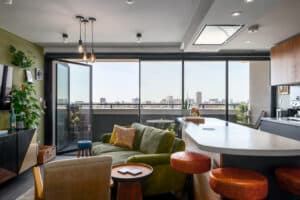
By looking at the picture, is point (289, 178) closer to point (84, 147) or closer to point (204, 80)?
point (84, 147)

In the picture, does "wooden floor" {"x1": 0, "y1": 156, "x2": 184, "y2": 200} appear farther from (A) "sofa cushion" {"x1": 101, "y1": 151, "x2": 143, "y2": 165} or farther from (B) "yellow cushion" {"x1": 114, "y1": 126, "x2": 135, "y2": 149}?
(B) "yellow cushion" {"x1": 114, "y1": 126, "x2": 135, "y2": 149}

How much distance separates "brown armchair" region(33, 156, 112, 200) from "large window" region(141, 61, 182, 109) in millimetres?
3683

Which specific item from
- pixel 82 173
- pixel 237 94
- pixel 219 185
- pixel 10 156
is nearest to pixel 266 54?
pixel 237 94

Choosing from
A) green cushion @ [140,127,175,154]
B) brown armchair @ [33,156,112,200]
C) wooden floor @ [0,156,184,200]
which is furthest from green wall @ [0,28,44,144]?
brown armchair @ [33,156,112,200]

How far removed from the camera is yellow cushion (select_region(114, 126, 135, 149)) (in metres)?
4.12

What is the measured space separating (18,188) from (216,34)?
11.9 ft

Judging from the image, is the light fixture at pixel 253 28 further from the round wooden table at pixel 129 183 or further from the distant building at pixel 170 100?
the round wooden table at pixel 129 183

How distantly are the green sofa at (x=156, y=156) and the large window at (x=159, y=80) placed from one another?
1.61m

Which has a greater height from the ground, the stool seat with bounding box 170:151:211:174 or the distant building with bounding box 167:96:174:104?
the distant building with bounding box 167:96:174:104

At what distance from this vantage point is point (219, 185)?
5.55 ft

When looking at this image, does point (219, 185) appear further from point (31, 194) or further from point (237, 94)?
point (237, 94)

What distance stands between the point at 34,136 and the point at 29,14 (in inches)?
85.5

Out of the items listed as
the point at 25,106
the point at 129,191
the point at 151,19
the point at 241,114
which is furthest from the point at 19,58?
the point at 241,114

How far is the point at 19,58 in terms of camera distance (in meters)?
4.30
